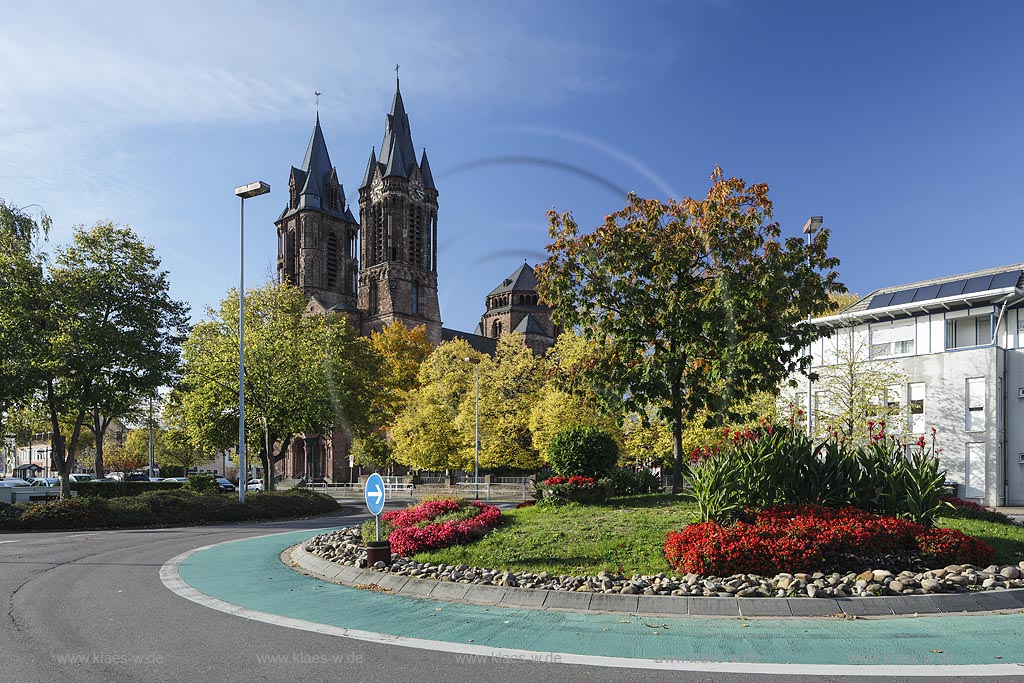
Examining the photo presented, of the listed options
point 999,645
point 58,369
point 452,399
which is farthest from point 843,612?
point 452,399

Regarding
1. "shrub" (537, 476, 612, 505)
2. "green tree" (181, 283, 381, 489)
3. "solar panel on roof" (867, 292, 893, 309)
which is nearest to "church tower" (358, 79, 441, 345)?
"green tree" (181, 283, 381, 489)

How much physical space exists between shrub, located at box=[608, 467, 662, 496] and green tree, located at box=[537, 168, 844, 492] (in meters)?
0.71

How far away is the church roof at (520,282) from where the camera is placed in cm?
11361

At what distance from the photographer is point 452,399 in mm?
54156

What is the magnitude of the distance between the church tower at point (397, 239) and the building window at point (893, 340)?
5733cm

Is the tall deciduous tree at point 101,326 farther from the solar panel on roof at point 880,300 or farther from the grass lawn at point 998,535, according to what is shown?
the solar panel on roof at point 880,300

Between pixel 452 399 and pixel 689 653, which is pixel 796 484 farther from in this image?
pixel 452 399

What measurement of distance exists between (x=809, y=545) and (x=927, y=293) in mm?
34654

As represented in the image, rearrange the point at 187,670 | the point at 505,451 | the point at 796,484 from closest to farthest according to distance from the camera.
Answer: the point at 187,670 → the point at 796,484 → the point at 505,451

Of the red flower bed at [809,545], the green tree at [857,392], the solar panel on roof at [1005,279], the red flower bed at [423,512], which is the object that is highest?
the solar panel on roof at [1005,279]

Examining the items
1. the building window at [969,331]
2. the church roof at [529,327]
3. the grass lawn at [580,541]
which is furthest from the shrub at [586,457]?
the church roof at [529,327]

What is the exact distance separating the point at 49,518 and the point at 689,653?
22893 mm

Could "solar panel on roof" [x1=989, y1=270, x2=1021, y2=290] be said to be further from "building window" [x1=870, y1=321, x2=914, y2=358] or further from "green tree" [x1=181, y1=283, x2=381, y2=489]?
"green tree" [x1=181, y1=283, x2=381, y2=489]

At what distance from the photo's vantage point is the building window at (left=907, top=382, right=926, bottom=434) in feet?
125
